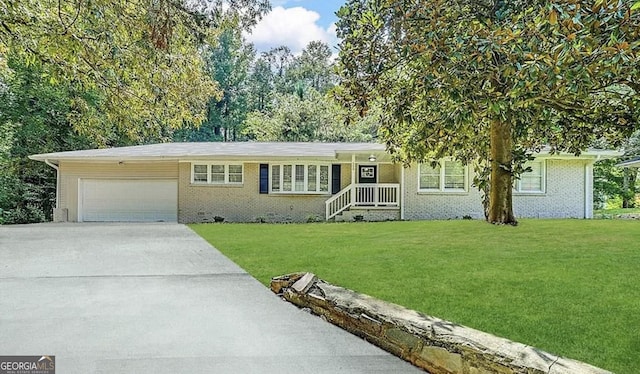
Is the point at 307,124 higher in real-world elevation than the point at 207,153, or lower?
higher

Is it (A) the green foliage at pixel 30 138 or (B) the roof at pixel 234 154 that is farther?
(A) the green foliage at pixel 30 138

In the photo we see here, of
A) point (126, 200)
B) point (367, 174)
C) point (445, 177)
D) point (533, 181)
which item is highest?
point (367, 174)

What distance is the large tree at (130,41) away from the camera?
23.2ft

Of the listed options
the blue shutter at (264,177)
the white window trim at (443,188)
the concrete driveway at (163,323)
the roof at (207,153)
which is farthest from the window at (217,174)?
the concrete driveway at (163,323)

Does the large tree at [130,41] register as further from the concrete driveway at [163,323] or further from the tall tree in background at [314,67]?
the tall tree in background at [314,67]

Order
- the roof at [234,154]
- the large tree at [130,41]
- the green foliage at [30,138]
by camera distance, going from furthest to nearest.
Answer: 1. the green foliage at [30,138]
2. the roof at [234,154]
3. the large tree at [130,41]

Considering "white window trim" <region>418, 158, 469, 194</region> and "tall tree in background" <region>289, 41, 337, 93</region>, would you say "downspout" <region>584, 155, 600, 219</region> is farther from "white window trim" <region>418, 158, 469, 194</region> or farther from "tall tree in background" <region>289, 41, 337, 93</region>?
"tall tree in background" <region>289, 41, 337, 93</region>

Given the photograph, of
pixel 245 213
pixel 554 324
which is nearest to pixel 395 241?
pixel 554 324

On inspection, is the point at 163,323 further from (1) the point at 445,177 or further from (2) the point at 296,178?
(1) the point at 445,177

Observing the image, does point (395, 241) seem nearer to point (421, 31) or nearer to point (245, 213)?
point (421, 31)

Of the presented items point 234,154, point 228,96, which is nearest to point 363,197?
point 234,154

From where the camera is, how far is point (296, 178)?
1853 cm

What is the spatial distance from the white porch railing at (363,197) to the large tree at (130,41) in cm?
927

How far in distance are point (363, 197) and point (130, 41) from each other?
1143cm
